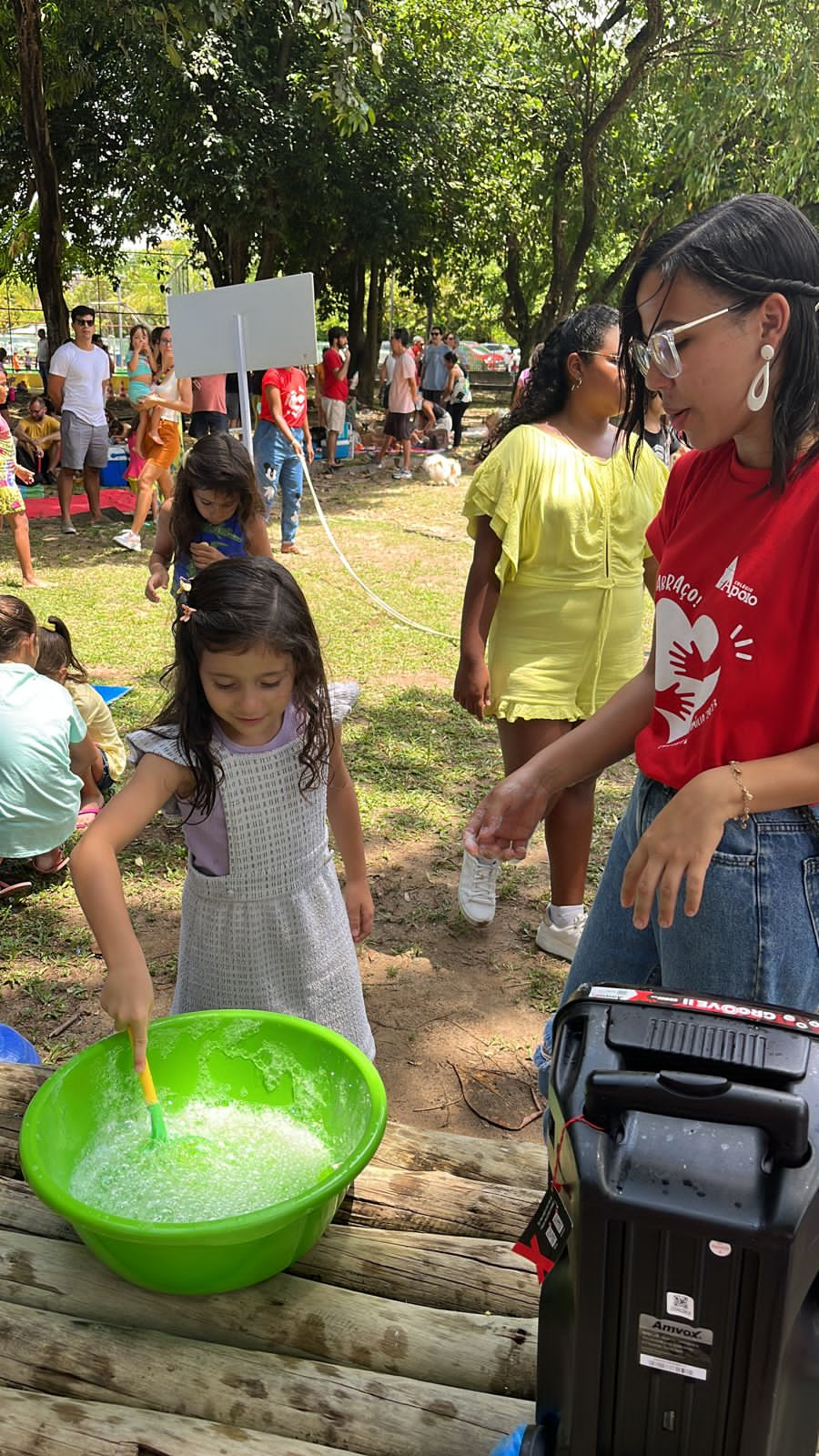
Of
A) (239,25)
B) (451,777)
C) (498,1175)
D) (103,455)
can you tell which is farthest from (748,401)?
(239,25)

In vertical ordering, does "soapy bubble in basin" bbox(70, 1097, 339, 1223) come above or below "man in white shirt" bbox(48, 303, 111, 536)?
below

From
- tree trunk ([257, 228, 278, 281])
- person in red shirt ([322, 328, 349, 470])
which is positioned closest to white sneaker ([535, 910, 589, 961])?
person in red shirt ([322, 328, 349, 470])

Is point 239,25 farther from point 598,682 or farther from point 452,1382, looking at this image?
point 452,1382

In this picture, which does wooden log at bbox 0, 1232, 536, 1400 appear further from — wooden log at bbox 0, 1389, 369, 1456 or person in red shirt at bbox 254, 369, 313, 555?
person in red shirt at bbox 254, 369, 313, 555

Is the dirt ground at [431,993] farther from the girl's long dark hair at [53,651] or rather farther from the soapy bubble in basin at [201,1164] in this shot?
the soapy bubble in basin at [201,1164]

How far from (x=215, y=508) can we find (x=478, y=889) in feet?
5.48

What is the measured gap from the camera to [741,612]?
1398mm

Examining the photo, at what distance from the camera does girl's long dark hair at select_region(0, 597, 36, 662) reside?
355 cm

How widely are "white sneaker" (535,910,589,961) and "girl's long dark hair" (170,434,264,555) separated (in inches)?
71.9

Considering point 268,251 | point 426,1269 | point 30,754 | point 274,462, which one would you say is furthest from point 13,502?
point 268,251

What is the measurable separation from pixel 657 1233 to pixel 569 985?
0.88m

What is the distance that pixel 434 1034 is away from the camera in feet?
9.62

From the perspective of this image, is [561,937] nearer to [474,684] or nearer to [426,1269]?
[474,684]

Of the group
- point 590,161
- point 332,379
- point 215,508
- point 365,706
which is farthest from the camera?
point 332,379
